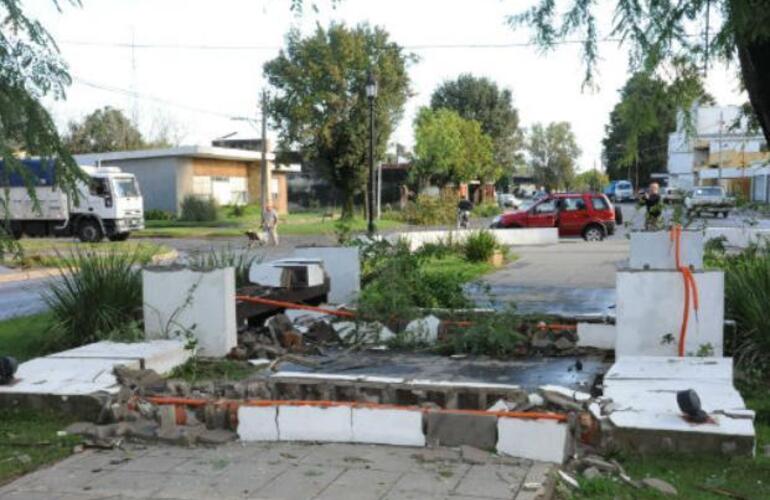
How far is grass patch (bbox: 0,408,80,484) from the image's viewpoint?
5.22m

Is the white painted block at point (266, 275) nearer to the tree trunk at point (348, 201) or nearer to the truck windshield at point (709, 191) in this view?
the tree trunk at point (348, 201)

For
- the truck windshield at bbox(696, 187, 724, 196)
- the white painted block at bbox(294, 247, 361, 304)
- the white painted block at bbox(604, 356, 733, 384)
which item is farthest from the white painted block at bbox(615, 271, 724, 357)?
the truck windshield at bbox(696, 187, 724, 196)

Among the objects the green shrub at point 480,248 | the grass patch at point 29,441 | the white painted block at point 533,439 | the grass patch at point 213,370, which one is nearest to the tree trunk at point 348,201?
the green shrub at point 480,248

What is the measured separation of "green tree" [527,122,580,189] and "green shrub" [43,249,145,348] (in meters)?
108

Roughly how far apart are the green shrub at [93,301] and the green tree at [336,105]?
38205 millimetres

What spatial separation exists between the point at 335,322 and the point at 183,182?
4347 centimetres

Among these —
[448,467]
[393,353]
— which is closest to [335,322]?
[393,353]

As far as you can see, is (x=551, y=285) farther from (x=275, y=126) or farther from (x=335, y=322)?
(x=275, y=126)

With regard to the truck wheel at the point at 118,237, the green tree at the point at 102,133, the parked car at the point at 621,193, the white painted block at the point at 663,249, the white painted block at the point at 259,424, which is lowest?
the truck wheel at the point at 118,237

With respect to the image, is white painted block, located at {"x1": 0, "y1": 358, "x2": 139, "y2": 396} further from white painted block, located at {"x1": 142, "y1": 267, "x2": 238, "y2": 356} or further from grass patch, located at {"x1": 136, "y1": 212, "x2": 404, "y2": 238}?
grass patch, located at {"x1": 136, "y1": 212, "x2": 404, "y2": 238}

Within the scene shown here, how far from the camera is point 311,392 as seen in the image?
6398mm

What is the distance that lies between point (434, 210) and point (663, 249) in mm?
27684

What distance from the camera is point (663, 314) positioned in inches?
279

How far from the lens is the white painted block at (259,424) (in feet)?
18.3
